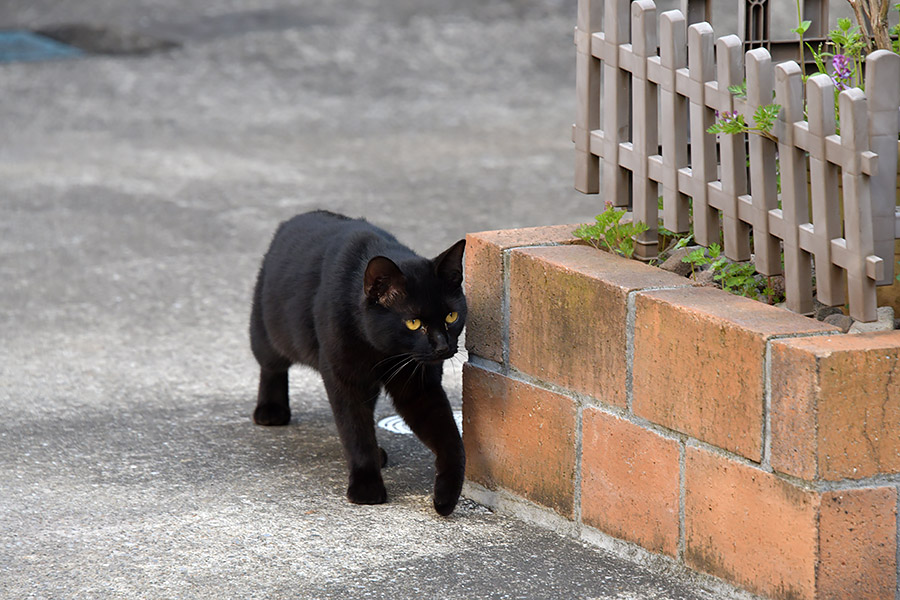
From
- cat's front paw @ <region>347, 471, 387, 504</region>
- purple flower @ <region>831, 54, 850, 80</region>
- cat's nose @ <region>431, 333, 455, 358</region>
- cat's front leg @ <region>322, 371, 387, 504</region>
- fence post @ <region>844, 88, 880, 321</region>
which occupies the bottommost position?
cat's front paw @ <region>347, 471, 387, 504</region>

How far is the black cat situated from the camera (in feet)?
11.1

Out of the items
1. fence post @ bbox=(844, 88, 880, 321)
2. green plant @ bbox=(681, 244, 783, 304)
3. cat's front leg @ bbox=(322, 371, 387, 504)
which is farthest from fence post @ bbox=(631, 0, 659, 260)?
cat's front leg @ bbox=(322, 371, 387, 504)

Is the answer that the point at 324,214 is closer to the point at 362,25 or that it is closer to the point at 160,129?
the point at 160,129

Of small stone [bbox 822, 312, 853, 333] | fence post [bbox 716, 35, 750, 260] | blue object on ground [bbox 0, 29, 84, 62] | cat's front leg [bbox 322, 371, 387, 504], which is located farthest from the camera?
blue object on ground [bbox 0, 29, 84, 62]

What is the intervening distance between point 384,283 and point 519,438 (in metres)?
0.60

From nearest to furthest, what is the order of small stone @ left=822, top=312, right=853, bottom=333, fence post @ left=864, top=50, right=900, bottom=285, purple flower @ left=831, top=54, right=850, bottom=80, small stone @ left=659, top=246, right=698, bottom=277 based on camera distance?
fence post @ left=864, top=50, right=900, bottom=285 < small stone @ left=822, top=312, right=853, bottom=333 < purple flower @ left=831, top=54, right=850, bottom=80 < small stone @ left=659, top=246, right=698, bottom=277

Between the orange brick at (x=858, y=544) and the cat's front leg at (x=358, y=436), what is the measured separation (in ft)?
4.58

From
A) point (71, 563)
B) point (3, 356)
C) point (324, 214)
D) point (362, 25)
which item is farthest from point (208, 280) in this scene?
point (362, 25)

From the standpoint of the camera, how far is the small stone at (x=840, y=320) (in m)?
2.81

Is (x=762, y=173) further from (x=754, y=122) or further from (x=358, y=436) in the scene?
(x=358, y=436)

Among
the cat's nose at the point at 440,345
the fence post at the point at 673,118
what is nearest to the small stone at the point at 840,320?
the fence post at the point at 673,118

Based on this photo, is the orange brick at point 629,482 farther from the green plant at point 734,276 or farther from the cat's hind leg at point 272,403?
the cat's hind leg at point 272,403

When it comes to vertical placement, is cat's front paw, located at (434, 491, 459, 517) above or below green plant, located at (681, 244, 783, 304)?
Answer: below

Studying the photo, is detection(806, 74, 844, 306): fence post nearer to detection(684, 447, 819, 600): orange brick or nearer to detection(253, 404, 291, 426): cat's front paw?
detection(684, 447, 819, 600): orange brick
